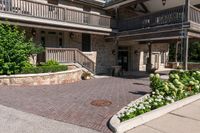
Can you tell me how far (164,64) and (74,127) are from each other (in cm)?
2412

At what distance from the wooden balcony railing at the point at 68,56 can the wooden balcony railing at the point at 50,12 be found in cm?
216

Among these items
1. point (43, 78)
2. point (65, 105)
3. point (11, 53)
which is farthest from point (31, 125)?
point (11, 53)

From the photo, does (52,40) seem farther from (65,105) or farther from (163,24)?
(65,105)

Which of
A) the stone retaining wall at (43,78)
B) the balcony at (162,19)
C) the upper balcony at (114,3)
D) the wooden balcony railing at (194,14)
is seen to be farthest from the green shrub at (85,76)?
the wooden balcony railing at (194,14)

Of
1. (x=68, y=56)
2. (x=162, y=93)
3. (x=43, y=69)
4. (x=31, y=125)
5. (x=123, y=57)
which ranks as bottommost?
(x=31, y=125)

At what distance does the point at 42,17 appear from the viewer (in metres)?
13.9

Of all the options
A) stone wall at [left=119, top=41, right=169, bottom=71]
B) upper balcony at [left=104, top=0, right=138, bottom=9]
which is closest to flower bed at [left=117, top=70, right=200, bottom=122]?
upper balcony at [left=104, top=0, right=138, bottom=9]

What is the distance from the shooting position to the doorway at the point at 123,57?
72.1ft

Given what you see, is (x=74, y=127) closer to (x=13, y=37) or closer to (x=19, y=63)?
(x=19, y=63)

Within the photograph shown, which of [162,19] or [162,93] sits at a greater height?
[162,19]

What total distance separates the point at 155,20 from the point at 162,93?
8572 mm

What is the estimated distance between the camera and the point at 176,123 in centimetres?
564

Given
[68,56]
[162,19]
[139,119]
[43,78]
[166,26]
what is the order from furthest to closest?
[68,56], [162,19], [166,26], [43,78], [139,119]

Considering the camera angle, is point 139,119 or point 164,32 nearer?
point 139,119
